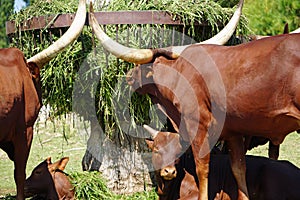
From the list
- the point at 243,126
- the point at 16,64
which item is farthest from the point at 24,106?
the point at 243,126

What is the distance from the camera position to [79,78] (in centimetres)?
483

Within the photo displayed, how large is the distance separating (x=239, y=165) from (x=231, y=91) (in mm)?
668

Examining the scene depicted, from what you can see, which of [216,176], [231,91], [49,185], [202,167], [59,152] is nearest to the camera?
[231,91]

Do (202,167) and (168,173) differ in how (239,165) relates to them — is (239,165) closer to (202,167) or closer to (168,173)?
(202,167)

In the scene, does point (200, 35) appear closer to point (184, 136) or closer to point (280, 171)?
point (184, 136)

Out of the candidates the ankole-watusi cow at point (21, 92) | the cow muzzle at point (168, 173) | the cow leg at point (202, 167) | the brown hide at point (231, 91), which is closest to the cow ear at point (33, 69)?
the ankole-watusi cow at point (21, 92)

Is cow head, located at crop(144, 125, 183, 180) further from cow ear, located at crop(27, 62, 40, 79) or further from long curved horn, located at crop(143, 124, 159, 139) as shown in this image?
cow ear, located at crop(27, 62, 40, 79)

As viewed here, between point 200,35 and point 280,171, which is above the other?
point 200,35

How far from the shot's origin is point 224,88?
4.01 meters

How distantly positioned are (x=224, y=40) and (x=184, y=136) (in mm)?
846

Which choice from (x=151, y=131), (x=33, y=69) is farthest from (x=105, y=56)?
(x=151, y=131)

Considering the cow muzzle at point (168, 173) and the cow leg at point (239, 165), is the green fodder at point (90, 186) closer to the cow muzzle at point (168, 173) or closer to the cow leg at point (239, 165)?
the cow muzzle at point (168, 173)

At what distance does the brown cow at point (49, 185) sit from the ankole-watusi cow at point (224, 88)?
41.0 inches

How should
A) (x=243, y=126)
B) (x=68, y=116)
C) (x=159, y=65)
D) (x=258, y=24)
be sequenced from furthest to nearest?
(x=258, y=24) < (x=68, y=116) < (x=159, y=65) < (x=243, y=126)
